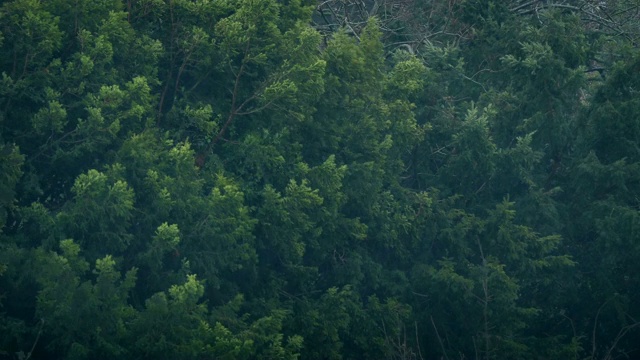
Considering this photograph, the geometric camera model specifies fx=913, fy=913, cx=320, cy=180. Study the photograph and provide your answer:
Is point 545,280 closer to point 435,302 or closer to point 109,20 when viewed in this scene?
point 435,302

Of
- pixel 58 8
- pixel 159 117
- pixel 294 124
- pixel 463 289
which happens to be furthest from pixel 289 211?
pixel 58 8

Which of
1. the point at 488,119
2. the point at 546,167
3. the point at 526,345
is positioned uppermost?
the point at 488,119

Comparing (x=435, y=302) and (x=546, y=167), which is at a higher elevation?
(x=546, y=167)

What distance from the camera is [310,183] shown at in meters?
11.9

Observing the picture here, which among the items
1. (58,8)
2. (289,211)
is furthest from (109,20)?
(289,211)

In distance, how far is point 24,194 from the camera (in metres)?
10.4

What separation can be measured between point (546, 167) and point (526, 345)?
3.02 meters

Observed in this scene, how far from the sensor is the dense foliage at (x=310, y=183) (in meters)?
10.0

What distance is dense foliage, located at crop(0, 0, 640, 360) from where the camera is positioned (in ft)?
32.8

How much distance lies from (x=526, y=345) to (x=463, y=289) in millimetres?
1231

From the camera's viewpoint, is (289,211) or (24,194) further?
(289,211)

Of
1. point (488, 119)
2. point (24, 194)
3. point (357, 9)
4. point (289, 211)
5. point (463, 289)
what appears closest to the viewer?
point (24, 194)

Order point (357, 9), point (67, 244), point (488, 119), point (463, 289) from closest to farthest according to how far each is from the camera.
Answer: point (67, 244) → point (463, 289) → point (488, 119) → point (357, 9)

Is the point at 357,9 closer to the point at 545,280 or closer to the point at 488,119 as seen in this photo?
the point at 488,119
